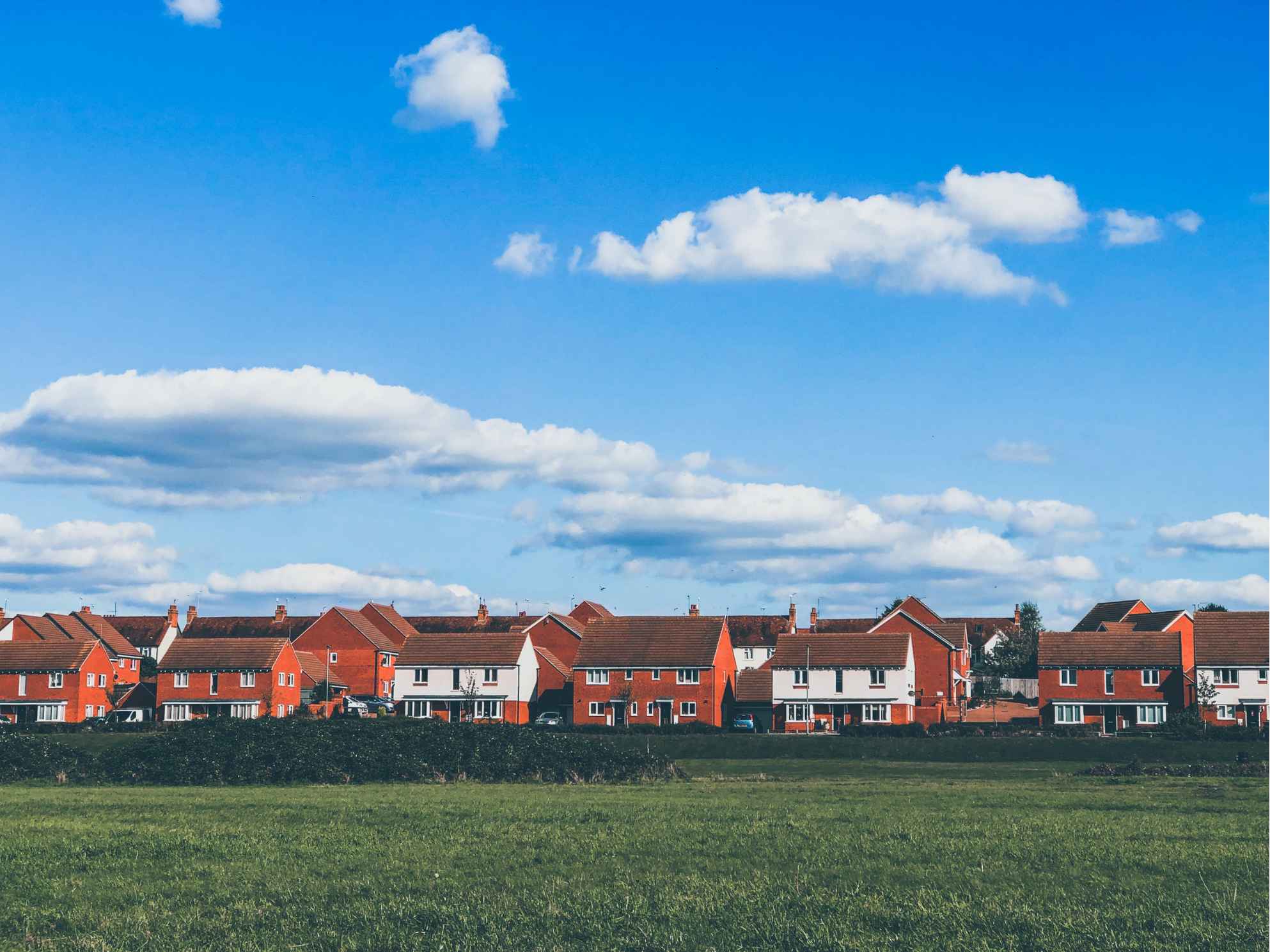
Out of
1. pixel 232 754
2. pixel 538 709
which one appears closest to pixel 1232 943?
pixel 232 754

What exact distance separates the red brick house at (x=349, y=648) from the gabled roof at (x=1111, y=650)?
195 feet

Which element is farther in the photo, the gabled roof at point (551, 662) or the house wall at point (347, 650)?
the house wall at point (347, 650)

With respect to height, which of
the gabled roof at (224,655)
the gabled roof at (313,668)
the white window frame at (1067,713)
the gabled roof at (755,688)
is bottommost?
the white window frame at (1067,713)

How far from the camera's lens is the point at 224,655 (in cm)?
9912

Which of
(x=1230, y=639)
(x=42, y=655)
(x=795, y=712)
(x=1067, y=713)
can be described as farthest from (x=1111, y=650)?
(x=42, y=655)

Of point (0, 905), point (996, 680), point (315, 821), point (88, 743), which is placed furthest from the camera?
point (996, 680)

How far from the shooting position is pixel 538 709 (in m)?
102

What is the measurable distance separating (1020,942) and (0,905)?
1333 centimetres

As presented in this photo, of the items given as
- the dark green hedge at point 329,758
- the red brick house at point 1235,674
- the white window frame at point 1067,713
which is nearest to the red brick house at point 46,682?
the dark green hedge at point 329,758

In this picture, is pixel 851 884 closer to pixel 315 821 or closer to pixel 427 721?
pixel 315 821

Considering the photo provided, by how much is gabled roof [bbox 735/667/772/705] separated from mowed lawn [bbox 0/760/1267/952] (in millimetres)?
67128

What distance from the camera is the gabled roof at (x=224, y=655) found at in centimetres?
9838

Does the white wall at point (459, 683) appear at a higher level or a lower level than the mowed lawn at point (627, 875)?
lower

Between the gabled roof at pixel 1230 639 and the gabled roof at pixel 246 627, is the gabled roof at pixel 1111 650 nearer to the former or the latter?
the gabled roof at pixel 1230 639
